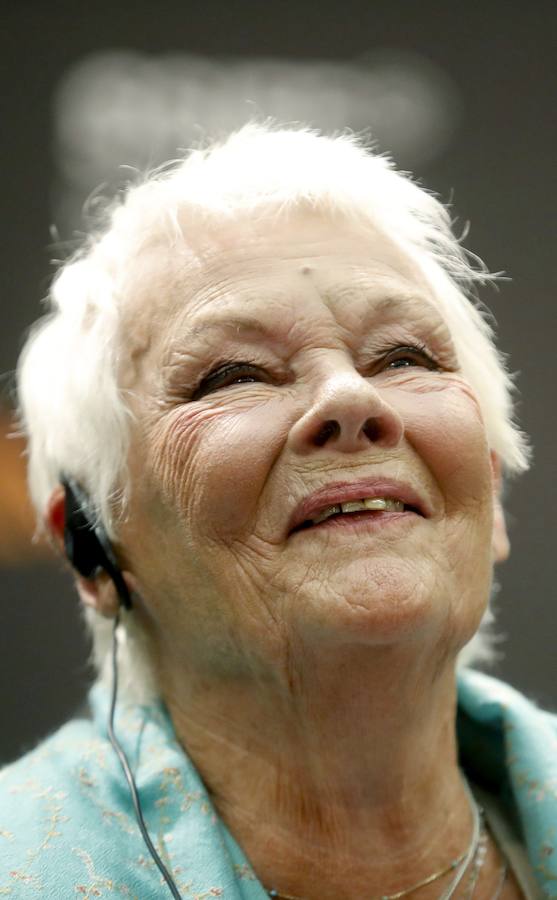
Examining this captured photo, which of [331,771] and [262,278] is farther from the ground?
[262,278]

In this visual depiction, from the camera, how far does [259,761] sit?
3.59 ft

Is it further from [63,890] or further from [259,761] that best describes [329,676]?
[63,890]

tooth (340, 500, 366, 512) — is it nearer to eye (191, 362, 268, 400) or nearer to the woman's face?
the woman's face

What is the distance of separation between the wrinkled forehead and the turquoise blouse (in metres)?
0.48

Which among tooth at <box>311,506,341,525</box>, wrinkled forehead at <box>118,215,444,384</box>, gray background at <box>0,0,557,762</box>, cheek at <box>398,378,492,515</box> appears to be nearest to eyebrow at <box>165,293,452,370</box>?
wrinkled forehead at <box>118,215,444,384</box>

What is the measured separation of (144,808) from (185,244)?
2.19ft

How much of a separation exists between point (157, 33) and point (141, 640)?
1.21 meters

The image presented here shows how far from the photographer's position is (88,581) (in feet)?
4.17

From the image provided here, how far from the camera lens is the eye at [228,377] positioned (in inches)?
43.1

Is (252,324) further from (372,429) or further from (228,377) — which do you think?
(372,429)

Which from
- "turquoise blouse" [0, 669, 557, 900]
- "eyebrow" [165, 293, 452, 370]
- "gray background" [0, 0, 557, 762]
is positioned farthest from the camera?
"gray background" [0, 0, 557, 762]

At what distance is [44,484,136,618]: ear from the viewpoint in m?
1.24

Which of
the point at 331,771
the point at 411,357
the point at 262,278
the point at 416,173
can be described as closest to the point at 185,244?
the point at 262,278

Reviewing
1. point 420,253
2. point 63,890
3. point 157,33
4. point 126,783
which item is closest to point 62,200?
point 157,33
